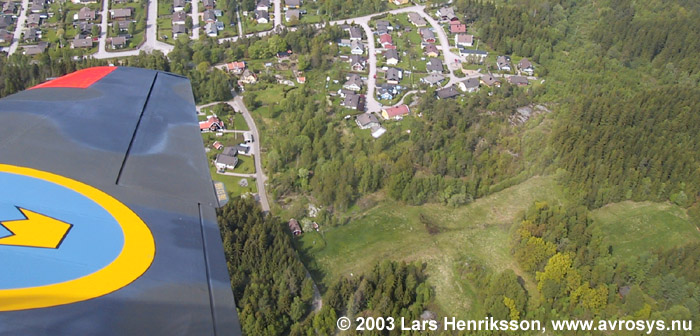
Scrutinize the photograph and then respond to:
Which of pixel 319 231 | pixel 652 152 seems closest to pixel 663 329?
pixel 652 152

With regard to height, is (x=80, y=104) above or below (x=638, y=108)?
above

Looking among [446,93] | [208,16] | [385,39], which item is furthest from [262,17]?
[446,93]

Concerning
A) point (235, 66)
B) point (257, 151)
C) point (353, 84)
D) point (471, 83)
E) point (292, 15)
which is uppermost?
point (292, 15)

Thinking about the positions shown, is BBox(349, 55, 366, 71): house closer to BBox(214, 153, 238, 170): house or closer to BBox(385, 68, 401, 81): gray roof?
BBox(385, 68, 401, 81): gray roof

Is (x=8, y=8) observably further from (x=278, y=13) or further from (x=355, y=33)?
(x=355, y=33)

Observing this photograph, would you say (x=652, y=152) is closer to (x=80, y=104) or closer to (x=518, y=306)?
(x=518, y=306)

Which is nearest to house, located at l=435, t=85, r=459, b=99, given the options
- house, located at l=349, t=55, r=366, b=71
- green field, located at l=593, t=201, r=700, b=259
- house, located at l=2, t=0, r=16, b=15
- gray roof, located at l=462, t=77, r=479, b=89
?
gray roof, located at l=462, t=77, r=479, b=89
